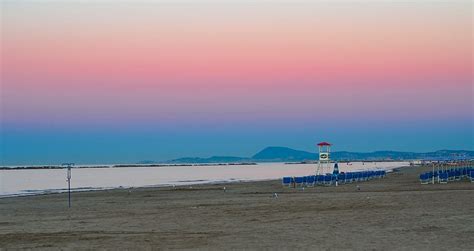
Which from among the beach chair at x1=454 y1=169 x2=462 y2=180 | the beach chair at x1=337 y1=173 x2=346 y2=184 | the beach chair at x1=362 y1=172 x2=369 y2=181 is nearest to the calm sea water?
the beach chair at x1=362 y1=172 x2=369 y2=181

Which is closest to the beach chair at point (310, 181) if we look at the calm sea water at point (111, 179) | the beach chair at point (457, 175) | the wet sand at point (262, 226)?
the beach chair at point (457, 175)

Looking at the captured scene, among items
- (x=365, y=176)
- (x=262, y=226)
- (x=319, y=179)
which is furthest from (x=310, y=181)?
(x=262, y=226)

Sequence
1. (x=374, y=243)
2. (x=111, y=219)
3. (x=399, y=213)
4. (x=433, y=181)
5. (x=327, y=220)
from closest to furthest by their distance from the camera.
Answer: (x=374, y=243) → (x=327, y=220) → (x=399, y=213) → (x=111, y=219) → (x=433, y=181)

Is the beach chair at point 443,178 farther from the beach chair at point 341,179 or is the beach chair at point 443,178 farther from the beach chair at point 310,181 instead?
the beach chair at point 310,181

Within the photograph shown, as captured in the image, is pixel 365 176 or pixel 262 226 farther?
pixel 365 176

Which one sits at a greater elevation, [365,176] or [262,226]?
[365,176]

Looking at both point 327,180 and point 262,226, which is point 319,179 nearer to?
point 327,180

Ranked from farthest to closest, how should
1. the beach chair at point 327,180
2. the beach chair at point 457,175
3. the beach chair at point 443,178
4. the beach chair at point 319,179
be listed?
the beach chair at point 457,175, the beach chair at point 327,180, the beach chair at point 319,179, the beach chair at point 443,178

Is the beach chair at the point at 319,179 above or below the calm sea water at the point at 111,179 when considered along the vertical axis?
above

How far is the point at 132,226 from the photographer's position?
60.2 ft

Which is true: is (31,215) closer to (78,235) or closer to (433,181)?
(78,235)

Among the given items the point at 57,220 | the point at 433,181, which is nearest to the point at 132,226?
the point at 57,220

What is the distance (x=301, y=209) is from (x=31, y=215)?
9855mm

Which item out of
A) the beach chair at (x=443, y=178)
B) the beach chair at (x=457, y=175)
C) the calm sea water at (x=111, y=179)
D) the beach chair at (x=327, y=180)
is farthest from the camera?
the calm sea water at (x=111, y=179)
